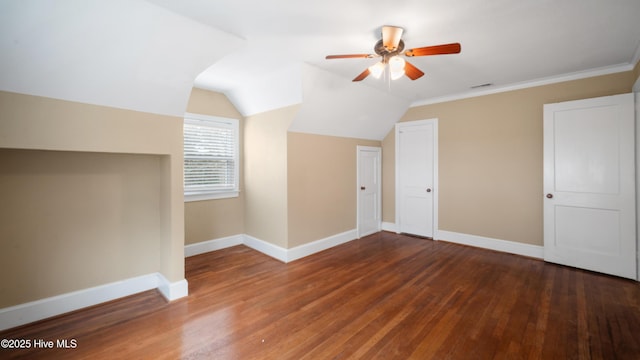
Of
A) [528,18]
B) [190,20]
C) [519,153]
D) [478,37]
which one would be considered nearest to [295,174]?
[190,20]

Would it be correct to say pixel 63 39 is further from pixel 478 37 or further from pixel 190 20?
pixel 478 37

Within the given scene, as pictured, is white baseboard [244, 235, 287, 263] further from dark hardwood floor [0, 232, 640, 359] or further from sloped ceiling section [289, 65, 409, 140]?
sloped ceiling section [289, 65, 409, 140]

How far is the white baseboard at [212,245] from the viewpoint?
4.07 meters

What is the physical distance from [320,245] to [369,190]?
1.64 metres

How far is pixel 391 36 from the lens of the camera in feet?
7.48

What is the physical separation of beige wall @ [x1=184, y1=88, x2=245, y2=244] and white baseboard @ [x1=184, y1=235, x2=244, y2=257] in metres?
0.06

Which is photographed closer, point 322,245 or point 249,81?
point 249,81

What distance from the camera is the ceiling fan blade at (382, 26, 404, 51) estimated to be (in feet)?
7.27

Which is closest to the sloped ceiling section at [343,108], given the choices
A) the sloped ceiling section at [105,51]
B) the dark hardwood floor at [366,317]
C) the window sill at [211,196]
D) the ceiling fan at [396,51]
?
the ceiling fan at [396,51]

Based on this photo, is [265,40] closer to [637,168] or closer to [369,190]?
[369,190]

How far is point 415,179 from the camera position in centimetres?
520

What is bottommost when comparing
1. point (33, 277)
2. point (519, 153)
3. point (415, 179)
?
point (33, 277)

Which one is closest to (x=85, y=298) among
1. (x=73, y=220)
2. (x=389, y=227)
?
(x=73, y=220)

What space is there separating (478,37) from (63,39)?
3.43 metres
